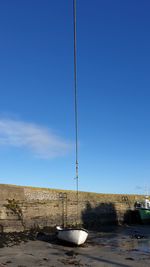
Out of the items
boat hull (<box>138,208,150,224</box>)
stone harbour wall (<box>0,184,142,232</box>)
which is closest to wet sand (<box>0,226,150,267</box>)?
stone harbour wall (<box>0,184,142,232</box>)

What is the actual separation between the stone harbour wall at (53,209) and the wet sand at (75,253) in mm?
2518

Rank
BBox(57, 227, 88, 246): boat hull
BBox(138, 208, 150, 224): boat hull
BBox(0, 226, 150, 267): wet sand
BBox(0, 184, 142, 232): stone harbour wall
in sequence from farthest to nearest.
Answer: BBox(138, 208, 150, 224): boat hull, BBox(0, 184, 142, 232): stone harbour wall, BBox(57, 227, 88, 246): boat hull, BBox(0, 226, 150, 267): wet sand

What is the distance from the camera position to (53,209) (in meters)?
23.9

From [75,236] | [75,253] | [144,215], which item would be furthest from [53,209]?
[144,215]

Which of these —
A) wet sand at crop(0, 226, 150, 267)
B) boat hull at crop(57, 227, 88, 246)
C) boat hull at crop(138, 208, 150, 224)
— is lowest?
wet sand at crop(0, 226, 150, 267)

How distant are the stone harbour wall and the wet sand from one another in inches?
99.1

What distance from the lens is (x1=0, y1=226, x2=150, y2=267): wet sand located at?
502 inches

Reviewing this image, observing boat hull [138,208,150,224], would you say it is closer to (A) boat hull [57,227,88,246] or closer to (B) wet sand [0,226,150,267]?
(B) wet sand [0,226,150,267]

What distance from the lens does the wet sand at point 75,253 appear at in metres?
12.8

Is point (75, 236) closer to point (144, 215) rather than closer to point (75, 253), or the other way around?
point (75, 253)

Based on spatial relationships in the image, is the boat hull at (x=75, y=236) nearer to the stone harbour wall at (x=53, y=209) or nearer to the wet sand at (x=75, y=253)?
the wet sand at (x=75, y=253)

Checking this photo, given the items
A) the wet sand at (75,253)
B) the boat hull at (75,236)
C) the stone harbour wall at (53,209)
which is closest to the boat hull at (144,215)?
the stone harbour wall at (53,209)

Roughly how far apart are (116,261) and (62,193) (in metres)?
12.4

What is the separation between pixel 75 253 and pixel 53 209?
909 cm
